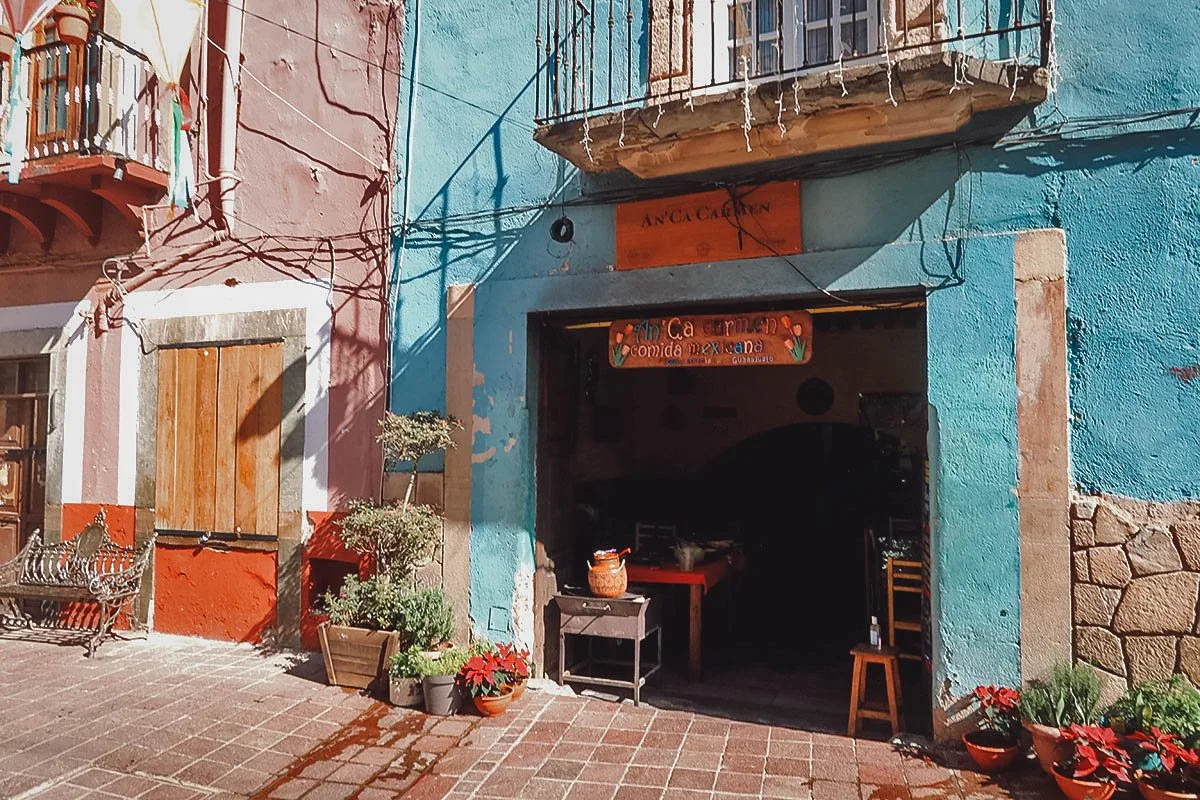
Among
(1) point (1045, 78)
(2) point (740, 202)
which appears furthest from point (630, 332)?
(1) point (1045, 78)

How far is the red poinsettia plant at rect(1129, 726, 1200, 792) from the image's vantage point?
4.06m

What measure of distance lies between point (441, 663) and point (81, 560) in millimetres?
4361

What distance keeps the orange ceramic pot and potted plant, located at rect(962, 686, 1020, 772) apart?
8.42ft

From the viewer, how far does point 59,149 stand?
7.59 meters

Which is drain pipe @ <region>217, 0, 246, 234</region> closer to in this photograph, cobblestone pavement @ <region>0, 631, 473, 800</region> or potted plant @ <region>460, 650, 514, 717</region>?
cobblestone pavement @ <region>0, 631, 473, 800</region>

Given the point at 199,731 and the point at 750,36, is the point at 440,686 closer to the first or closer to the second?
the point at 199,731

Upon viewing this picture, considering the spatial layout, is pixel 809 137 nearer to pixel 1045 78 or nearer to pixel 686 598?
pixel 1045 78

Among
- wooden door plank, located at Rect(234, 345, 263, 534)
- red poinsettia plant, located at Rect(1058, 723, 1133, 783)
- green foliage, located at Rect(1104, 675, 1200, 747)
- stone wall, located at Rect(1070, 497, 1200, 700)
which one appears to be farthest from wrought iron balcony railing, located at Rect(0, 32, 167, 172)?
green foliage, located at Rect(1104, 675, 1200, 747)

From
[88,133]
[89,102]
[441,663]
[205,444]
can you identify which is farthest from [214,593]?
[89,102]

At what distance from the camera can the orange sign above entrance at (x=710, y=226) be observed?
18.5ft

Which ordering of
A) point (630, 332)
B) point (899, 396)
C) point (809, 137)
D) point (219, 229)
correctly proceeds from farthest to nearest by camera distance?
point (899, 396), point (219, 229), point (630, 332), point (809, 137)

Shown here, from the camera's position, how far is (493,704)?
5.66 metres

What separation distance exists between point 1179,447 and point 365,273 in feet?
19.9

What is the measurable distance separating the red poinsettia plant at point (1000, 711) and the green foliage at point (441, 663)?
3.43m
